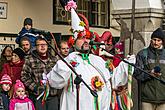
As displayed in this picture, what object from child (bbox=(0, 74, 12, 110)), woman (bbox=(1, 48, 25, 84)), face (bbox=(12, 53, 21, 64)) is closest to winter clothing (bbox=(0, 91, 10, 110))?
child (bbox=(0, 74, 12, 110))

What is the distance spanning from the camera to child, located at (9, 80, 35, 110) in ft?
23.9

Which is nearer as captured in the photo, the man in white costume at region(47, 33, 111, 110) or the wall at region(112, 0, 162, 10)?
the man in white costume at region(47, 33, 111, 110)

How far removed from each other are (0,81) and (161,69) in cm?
239

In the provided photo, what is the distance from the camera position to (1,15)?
11.1 m

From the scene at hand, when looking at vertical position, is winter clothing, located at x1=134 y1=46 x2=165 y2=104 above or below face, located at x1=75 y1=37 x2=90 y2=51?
below

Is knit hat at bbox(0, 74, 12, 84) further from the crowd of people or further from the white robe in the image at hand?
the white robe

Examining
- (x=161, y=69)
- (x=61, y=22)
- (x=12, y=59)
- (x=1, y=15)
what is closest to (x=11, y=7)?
(x=1, y=15)

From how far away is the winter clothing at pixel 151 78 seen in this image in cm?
733

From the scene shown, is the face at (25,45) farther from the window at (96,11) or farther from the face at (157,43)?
the window at (96,11)

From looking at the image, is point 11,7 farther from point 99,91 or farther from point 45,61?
point 99,91

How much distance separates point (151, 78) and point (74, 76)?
1.54 meters

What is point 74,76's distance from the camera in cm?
625

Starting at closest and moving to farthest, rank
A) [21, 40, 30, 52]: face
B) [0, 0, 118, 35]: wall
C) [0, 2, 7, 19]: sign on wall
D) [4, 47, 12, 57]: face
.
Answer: [21, 40, 30, 52]: face < [4, 47, 12, 57]: face < [0, 2, 7, 19]: sign on wall < [0, 0, 118, 35]: wall

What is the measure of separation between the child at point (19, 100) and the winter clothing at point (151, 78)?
1.60m
